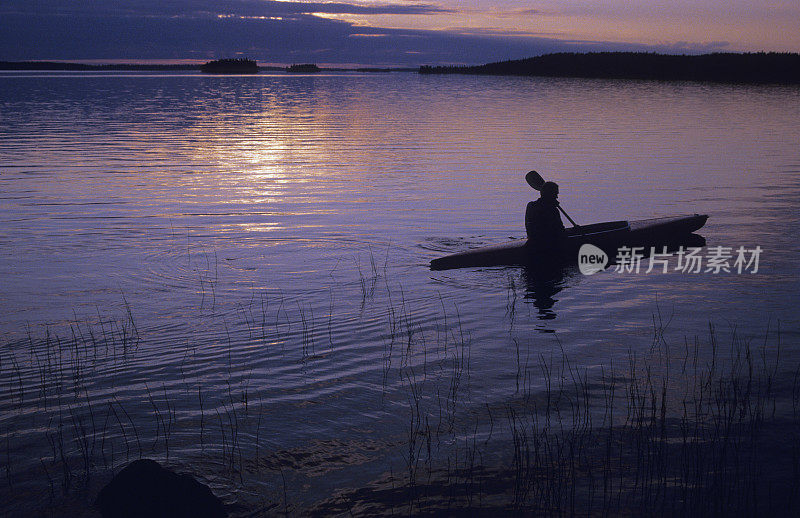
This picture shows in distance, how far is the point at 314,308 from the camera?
1089 cm

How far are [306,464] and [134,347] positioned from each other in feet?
12.8

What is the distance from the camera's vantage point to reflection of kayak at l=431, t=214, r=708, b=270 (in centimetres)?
1321

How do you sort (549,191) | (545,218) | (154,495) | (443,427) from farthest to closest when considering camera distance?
1. (545,218)
2. (549,191)
3. (443,427)
4. (154,495)

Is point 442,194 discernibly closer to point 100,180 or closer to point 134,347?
point 100,180

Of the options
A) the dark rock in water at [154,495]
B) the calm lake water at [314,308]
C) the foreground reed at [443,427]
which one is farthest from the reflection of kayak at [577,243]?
the dark rock in water at [154,495]

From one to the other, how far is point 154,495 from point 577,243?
10.2 metres

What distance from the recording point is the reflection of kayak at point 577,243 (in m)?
13.2

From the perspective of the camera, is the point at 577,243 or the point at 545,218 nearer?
the point at 545,218

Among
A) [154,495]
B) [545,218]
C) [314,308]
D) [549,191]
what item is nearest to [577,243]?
[545,218]

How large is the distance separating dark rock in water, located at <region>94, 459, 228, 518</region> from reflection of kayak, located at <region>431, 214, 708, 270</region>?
8.40 m

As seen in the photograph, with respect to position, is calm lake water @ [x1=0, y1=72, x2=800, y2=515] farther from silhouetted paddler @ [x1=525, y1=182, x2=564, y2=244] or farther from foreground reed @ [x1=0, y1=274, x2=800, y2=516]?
silhouetted paddler @ [x1=525, y1=182, x2=564, y2=244]

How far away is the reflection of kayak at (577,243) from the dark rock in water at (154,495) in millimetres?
8399

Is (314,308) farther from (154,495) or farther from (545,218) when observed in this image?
(154,495)

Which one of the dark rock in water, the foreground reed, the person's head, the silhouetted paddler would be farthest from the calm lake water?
the person's head
